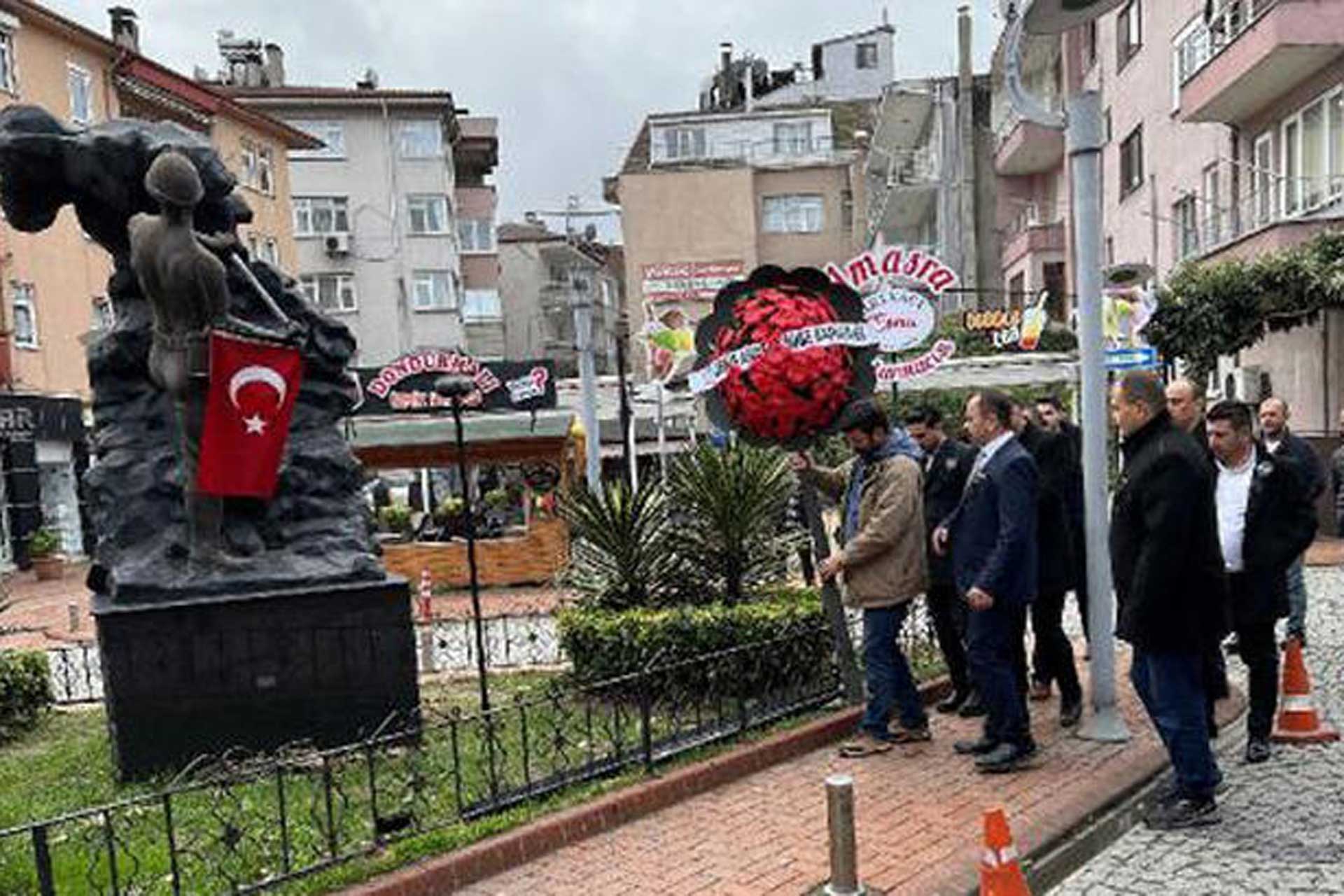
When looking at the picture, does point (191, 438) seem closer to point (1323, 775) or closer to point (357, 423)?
point (1323, 775)

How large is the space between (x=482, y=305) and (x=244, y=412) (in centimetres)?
4164

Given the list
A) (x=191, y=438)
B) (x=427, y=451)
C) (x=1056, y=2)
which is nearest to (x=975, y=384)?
(x=427, y=451)

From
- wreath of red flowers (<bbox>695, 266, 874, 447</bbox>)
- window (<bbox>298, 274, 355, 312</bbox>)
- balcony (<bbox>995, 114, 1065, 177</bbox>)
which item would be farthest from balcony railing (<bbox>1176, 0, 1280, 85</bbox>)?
window (<bbox>298, 274, 355, 312</bbox>)

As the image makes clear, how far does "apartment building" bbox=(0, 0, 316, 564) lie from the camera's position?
2419 centimetres

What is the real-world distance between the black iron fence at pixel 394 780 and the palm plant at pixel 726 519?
0.79 meters

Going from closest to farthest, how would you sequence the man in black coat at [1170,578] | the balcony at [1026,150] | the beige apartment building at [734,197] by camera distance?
1. the man in black coat at [1170,578]
2. the balcony at [1026,150]
3. the beige apartment building at [734,197]

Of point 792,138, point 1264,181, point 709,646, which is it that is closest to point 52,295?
point 709,646

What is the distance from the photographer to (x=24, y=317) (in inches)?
990

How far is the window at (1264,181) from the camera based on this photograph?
1900 cm

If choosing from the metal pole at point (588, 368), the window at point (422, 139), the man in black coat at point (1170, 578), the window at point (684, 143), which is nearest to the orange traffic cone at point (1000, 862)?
the man in black coat at point (1170, 578)

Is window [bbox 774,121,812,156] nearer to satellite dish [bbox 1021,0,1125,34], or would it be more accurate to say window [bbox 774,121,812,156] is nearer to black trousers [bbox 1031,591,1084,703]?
satellite dish [bbox 1021,0,1125,34]

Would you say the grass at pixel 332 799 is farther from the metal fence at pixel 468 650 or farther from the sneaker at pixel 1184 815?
the sneaker at pixel 1184 815

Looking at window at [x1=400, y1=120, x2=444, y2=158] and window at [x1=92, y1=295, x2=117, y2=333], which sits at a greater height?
window at [x1=400, y1=120, x2=444, y2=158]

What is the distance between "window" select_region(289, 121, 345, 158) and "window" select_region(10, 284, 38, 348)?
1895 cm
